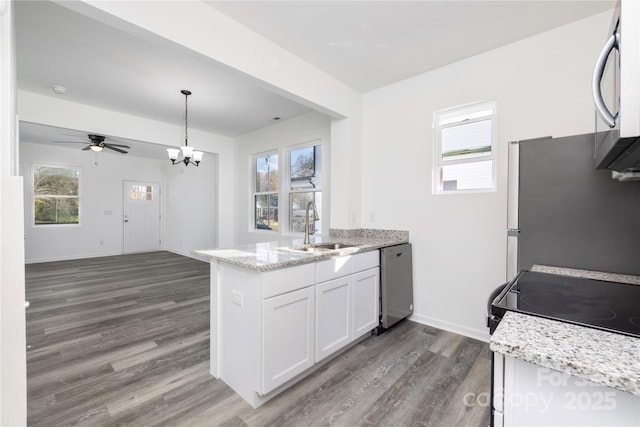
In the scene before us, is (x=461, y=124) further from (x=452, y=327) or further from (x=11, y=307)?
(x=11, y=307)

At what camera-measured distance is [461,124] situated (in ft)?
9.30

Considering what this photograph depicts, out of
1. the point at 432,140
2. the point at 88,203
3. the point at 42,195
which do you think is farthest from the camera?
the point at 88,203

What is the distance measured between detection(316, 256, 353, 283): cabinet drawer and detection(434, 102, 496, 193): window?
4.32 ft

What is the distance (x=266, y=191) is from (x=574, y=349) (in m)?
4.94

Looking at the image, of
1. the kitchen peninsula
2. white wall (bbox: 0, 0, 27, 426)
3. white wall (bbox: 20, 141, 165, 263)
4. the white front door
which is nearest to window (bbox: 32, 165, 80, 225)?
white wall (bbox: 20, 141, 165, 263)

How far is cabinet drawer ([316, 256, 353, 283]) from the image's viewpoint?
2.12m

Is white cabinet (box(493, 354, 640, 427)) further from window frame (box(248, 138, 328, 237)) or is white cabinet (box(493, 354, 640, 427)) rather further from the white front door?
the white front door

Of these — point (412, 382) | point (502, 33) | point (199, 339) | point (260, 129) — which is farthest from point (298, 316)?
point (260, 129)

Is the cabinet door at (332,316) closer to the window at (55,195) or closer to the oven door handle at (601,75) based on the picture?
the oven door handle at (601,75)

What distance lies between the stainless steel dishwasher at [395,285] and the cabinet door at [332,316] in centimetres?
49

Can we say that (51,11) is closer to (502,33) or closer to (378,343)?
(502,33)

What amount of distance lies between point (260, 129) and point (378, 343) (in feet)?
13.8

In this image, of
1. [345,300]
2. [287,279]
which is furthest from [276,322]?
[345,300]

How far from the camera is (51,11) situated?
7.06ft
